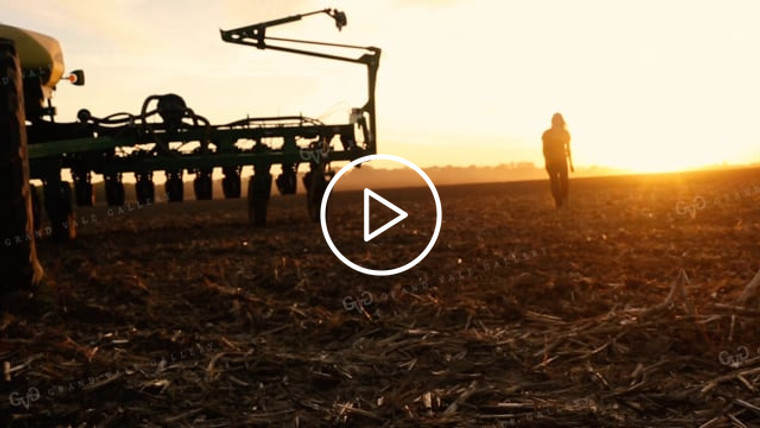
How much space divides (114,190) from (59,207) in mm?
1940

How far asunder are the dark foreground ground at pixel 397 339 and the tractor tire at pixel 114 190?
4047 millimetres

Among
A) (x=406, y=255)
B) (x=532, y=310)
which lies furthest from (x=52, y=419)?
(x=406, y=255)

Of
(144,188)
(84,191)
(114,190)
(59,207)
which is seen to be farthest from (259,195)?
(59,207)

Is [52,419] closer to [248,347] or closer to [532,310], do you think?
[248,347]

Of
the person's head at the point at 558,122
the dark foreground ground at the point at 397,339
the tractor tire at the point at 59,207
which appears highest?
the person's head at the point at 558,122

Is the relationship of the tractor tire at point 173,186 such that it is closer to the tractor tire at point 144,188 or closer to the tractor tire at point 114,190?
the tractor tire at point 144,188

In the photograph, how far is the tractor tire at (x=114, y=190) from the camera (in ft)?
46.0

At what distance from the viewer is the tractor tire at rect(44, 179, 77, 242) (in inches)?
478

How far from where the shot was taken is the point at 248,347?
5.62 metres

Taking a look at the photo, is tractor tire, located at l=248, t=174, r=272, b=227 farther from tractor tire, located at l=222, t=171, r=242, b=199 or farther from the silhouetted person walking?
the silhouetted person walking

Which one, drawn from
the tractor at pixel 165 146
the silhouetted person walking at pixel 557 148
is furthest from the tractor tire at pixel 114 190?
the silhouetted person walking at pixel 557 148

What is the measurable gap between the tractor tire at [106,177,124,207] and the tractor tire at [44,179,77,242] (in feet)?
5.42

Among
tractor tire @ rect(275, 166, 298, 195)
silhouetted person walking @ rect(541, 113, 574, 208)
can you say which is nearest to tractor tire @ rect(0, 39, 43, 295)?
tractor tire @ rect(275, 166, 298, 195)

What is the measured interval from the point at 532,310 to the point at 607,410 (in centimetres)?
231
